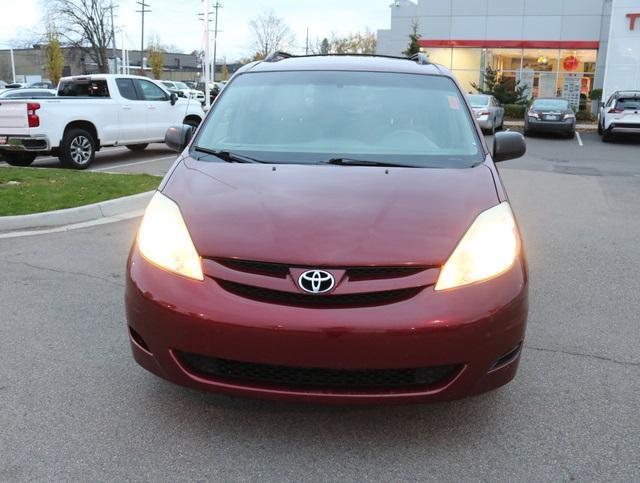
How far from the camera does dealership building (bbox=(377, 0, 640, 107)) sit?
1358 inches

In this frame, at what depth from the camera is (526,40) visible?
35344 mm

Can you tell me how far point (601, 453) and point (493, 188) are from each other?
1366 millimetres

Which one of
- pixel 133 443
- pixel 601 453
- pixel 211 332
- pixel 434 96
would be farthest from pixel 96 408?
pixel 434 96

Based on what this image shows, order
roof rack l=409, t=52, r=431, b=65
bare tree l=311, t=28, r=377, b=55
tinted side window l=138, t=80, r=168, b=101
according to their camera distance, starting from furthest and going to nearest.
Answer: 1. bare tree l=311, t=28, r=377, b=55
2. tinted side window l=138, t=80, r=168, b=101
3. roof rack l=409, t=52, r=431, b=65

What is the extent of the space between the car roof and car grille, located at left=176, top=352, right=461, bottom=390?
2.47m

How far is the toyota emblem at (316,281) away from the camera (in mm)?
2604

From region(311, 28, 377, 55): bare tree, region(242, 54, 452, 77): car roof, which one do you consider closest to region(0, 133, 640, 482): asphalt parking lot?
region(242, 54, 452, 77): car roof

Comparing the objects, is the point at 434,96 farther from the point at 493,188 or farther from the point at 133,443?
the point at 133,443

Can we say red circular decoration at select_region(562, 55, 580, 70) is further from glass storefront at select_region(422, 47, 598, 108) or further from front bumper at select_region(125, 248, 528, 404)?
front bumper at select_region(125, 248, 528, 404)

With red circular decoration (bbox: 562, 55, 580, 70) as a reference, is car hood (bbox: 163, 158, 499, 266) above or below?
below

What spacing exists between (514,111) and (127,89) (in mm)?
22587

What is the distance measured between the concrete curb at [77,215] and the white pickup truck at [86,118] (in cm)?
435

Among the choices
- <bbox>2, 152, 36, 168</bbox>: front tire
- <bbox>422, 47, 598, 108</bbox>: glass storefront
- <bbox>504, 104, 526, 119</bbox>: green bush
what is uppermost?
<bbox>422, 47, 598, 108</bbox>: glass storefront

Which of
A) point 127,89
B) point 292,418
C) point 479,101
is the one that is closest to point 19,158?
point 127,89
